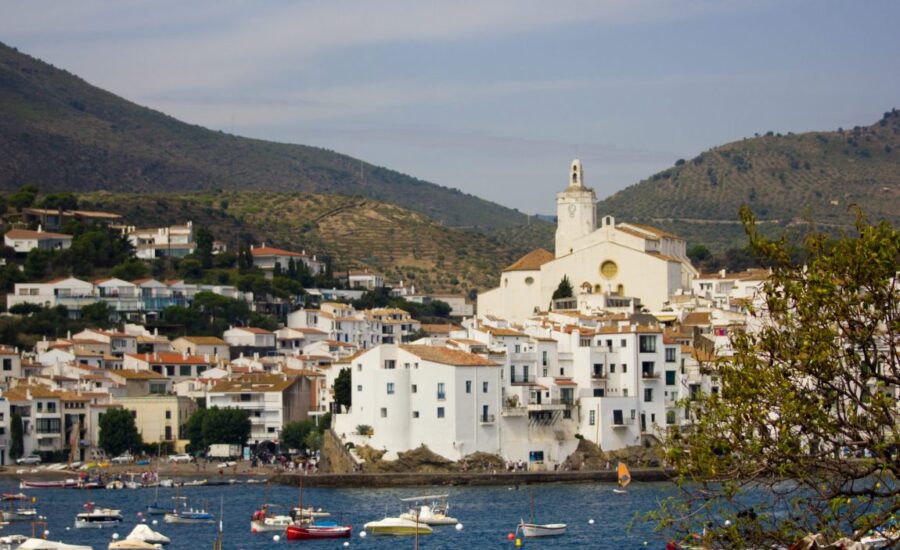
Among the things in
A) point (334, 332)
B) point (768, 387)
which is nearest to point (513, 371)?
point (334, 332)

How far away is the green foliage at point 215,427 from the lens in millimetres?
87812

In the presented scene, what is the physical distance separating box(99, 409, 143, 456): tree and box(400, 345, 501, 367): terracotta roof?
1943 centimetres

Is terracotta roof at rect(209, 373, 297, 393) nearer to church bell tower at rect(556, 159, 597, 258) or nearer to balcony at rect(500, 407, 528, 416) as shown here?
balcony at rect(500, 407, 528, 416)

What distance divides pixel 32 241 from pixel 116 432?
38.4 meters

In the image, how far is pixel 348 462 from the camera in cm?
7481

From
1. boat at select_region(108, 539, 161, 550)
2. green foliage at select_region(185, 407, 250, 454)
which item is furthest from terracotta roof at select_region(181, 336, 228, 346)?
boat at select_region(108, 539, 161, 550)

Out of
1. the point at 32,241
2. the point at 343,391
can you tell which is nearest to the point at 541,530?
the point at 343,391

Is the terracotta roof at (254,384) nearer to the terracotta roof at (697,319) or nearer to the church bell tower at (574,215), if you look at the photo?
the terracotta roof at (697,319)

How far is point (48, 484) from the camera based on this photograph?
77.8 meters

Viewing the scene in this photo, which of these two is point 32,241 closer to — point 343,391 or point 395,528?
point 343,391

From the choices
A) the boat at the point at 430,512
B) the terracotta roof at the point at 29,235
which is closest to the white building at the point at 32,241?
the terracotta roof at the point at 29,235

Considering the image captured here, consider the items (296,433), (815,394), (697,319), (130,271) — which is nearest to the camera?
(815,394)

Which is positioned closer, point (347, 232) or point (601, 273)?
point (601, 273)

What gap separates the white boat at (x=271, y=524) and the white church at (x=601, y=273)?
43.8 metres
